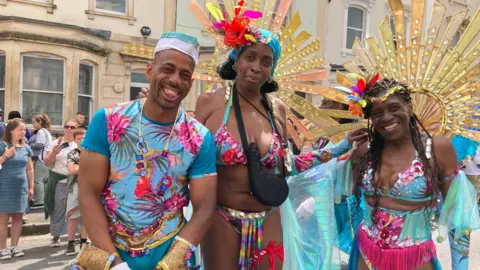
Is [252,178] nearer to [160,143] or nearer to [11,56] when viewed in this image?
[160,143]

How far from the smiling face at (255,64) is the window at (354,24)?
12.7 meters

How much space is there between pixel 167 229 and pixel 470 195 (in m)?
1.71

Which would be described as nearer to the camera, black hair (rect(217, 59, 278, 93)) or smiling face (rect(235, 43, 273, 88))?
smiling face (rect(235, 43, 273, 88))

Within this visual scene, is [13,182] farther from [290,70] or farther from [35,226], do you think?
[290,70]

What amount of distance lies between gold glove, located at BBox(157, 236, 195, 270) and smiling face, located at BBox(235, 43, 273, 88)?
100 centimetres

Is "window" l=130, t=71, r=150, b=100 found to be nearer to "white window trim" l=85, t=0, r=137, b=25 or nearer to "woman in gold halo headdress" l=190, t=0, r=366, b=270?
"white window trim" l=85, t=0, r=137, b=25

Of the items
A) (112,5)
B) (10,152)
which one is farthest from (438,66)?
(112,5)

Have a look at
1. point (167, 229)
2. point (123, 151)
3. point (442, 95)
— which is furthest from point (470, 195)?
point (123, 151)

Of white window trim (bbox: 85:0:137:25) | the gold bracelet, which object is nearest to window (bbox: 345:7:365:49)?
white window trim (bbox: 85:0:137:25)

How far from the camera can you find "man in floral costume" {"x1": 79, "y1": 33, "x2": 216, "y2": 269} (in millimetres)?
1768

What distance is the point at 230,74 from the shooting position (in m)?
2.65

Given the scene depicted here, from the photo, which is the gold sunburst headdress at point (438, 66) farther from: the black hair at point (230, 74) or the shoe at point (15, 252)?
the shoe at point (15, 252)

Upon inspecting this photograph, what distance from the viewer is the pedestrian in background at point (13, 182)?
5152mm

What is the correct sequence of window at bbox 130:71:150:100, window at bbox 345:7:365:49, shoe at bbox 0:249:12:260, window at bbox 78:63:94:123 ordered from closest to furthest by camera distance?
shoe at bbox 0:249:12:260 < window at bbox 78:63:94:123 < window at bbox 130:71:150:100 < window at bbox 345:7:365:49
